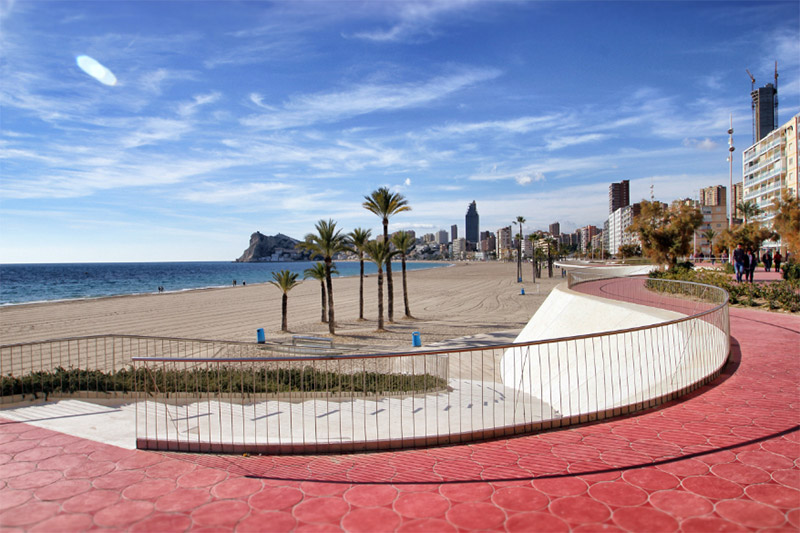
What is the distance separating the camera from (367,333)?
24.0m

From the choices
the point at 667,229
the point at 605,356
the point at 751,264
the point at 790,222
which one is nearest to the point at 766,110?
the point at 667,229

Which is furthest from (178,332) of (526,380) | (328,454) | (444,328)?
(328,454)

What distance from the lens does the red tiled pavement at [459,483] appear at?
3.76 m

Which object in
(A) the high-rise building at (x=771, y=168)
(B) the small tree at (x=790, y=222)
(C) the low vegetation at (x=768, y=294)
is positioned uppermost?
(A) the high-rise building at (x=771, y=168)

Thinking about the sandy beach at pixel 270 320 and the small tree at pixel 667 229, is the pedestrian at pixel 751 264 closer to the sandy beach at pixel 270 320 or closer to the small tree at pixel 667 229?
the small tree at pixel 667 229

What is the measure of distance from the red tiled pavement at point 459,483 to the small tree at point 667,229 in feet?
101

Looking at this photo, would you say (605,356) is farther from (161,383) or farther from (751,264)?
(751,264)

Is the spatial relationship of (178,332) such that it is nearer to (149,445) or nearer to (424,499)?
(149,445)

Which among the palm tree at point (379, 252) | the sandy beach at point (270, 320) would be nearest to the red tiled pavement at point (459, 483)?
the sandy beach at point (270, 320)

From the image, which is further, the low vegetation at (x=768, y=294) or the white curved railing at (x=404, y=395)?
the low vegetation at (x=768, y=294)

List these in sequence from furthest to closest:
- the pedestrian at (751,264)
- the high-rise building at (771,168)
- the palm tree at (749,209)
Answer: the palm tree at (749,209)
the high-rise building at (771,168)
the pedestrian at (751,264)

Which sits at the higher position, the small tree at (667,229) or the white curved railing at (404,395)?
the small tree at (667,229)

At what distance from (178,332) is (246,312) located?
9699 millimetres

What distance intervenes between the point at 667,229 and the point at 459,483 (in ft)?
114
